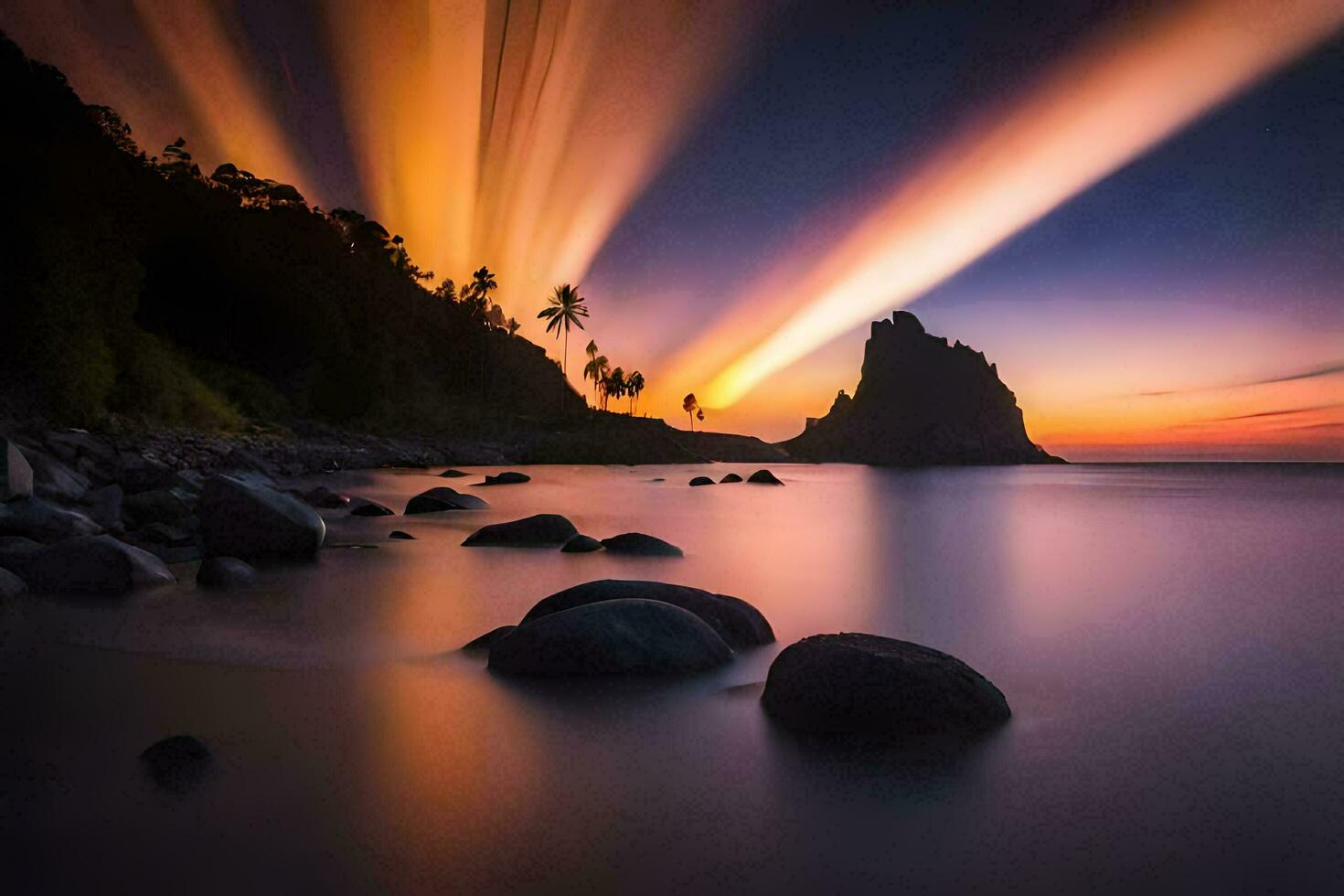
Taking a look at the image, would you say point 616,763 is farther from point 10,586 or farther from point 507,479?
point 507,479

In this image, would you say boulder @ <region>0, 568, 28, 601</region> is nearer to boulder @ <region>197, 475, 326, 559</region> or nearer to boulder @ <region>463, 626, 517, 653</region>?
boulder @ <region>197, 475, 326, 559</region>

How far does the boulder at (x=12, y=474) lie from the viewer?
36.7 ft

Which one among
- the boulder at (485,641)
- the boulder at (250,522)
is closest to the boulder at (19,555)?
the boulder at (250,522)

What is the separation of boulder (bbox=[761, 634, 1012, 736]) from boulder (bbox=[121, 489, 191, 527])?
11.8 m

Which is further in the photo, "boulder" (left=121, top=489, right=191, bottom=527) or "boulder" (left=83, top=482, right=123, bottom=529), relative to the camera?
"boulder" (left=121, top=489, right=191, bottom=527)

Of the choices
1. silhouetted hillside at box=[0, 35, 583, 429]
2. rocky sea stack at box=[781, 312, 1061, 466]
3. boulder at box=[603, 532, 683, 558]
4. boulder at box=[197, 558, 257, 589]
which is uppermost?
rocky sea stack at box=[781, 312, 1061, 466]

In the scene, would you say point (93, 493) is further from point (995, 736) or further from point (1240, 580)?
point (1240, 580)

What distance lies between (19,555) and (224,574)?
6.55 feet

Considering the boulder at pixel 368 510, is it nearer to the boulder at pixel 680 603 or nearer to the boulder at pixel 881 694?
the boulder at pixel 680 603

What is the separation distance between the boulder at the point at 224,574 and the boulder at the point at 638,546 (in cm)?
562

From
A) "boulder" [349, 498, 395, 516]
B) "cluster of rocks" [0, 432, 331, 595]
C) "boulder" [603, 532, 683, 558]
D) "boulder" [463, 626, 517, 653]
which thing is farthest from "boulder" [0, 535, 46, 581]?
"boulder" [349, 498, 395, 516]

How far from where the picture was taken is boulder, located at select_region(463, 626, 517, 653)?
6.47 metres

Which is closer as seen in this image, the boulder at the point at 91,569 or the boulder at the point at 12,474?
the boulder at the point at 91,569

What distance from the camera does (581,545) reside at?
42.1ft
